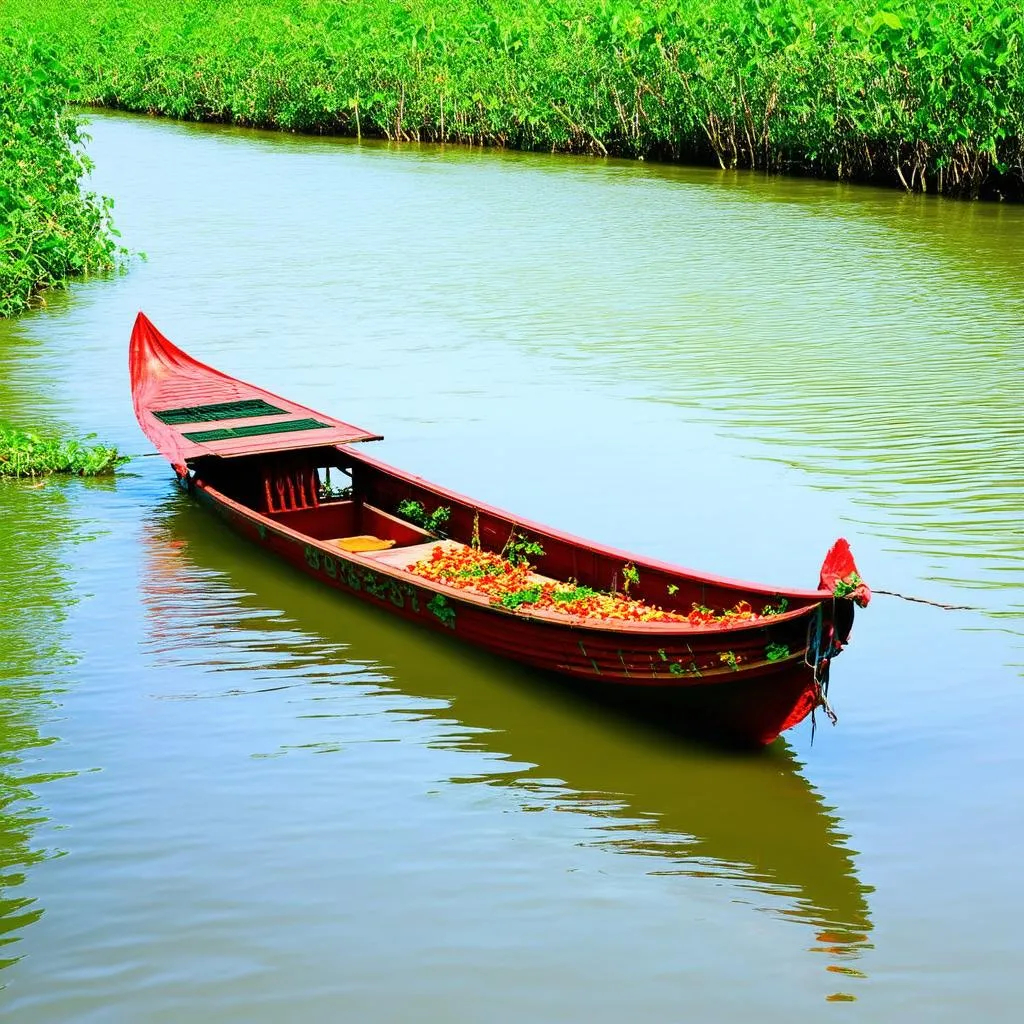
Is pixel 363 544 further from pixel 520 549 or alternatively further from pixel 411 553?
pixel 520 549

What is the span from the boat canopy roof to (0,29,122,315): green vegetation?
4646 millimetres

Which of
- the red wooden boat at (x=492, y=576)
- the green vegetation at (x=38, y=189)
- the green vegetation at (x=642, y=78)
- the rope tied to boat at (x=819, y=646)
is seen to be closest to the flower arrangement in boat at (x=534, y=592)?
the red wooden boat at (x=492, y=576)

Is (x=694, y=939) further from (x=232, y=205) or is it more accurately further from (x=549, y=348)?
(x=232, y=205)

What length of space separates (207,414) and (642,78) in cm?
1811

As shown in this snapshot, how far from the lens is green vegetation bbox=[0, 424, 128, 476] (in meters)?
11.4

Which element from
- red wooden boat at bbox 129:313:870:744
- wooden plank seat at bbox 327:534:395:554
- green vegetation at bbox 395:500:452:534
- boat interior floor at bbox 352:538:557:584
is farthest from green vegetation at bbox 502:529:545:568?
wooden plank seat at bbox 327:534:395:554

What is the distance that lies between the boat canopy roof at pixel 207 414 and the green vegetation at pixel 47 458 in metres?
0.48

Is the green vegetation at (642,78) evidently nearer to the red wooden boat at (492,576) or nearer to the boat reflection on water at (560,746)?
the red wooden boat at (492,576)

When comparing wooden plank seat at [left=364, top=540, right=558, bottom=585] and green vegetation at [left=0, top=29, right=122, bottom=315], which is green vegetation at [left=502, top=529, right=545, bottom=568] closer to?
wooden plank seat at [left=364, top=540, right=558, bottom=585]

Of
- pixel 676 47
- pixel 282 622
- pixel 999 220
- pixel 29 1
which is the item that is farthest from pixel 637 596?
pixel 29 1

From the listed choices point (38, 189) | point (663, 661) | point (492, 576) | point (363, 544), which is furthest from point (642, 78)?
point (663, 661)

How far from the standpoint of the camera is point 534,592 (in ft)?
26.0

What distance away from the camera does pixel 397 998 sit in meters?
5.42

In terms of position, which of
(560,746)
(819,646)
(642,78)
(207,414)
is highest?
(642,78)
